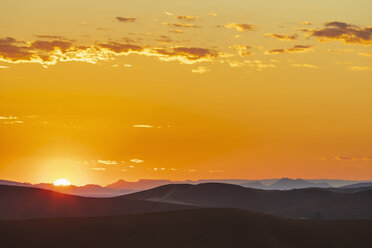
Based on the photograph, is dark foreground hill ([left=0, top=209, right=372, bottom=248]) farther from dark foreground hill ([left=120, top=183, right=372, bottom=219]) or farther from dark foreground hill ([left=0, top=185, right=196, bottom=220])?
dark foreground hill ([left=120, top=183, right=372, bottom=219])

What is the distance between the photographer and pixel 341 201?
121m

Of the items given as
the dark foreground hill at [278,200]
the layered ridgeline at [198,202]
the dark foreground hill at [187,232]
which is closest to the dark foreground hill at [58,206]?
the layered ridgeline at [198,202]

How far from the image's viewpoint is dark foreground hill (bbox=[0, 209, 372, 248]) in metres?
54.3

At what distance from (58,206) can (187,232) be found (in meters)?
54.1

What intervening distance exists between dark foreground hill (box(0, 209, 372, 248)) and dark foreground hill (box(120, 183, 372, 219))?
44053 millimetres

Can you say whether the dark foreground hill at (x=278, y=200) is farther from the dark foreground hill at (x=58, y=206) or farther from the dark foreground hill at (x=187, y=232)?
the dark foreground hill at (x=187, y=232)

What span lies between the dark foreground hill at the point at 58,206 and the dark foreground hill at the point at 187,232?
38.5 meters

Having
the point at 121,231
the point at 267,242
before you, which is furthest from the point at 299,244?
the point at 121,231

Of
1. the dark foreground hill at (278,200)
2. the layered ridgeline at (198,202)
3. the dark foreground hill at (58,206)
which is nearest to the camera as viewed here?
the dark foreground hill at (58,206)

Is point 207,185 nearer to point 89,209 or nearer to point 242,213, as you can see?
point 89,209

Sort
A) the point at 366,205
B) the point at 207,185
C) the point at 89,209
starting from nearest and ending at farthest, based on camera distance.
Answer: the point at 89,209 → the point at 366,205 → the point at 207,185

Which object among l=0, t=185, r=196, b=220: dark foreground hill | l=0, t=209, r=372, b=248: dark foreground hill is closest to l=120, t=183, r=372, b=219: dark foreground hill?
l=0, t=185, r=196, b=220: dark foreground hill

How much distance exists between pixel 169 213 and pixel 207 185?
100608 millimetres

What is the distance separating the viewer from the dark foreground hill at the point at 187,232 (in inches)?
2140
